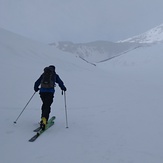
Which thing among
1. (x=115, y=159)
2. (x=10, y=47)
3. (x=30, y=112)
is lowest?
(x=115, y=159)

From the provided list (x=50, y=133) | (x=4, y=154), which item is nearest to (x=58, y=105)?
(x=50, y=133)

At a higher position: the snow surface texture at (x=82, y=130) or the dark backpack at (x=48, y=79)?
the dark backpack at (x=48, y=79)

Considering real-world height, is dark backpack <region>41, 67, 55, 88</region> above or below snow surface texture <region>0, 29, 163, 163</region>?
above

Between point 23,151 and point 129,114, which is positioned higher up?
point 129,114

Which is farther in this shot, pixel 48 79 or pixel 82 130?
pixel 82 130

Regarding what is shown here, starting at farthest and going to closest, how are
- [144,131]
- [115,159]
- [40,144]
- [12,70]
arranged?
[12,70] < [144,131] < [40,144] < [115,159]

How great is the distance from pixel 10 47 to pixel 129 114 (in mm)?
20207

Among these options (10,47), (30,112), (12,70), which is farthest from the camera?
(10,47)

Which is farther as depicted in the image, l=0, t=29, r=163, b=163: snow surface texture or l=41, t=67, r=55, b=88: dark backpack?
l=41, t=67, r=55, b=88: dark backpack

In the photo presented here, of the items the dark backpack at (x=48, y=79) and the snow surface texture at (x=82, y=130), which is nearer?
the snow surface texture at (x=82, y=130)

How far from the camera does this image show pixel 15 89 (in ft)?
45.4

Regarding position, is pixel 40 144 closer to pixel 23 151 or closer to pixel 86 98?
pixel 23 151

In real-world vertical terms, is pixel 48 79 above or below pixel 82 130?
above

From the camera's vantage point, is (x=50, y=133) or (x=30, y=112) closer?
(x=50, y=133)
